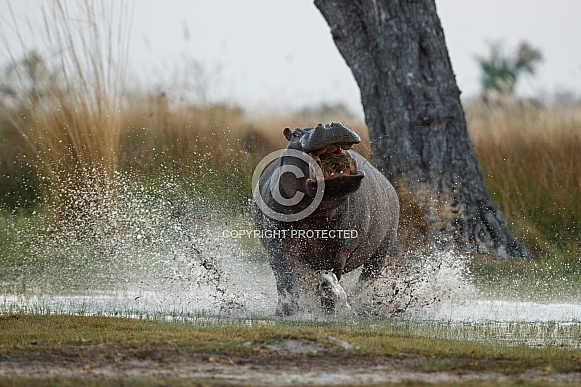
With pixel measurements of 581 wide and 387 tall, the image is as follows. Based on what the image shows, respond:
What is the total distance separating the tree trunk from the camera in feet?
40.9

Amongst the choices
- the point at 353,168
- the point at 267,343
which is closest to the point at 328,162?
the point at 353,168

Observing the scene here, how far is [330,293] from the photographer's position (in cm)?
750

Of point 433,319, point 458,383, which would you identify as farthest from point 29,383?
point 433,319

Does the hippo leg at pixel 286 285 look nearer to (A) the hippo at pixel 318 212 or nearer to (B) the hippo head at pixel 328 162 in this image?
(A) the hippo at pixel 318 212

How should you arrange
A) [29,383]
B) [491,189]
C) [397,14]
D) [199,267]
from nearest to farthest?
[29,383]
[199,267]
[397,14]
[491,189]

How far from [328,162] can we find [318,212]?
0.53m

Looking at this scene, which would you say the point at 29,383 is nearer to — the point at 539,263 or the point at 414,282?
the point at 414,282

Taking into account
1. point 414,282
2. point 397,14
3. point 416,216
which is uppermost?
point 397,14

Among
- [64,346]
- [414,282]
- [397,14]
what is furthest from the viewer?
[397,14]

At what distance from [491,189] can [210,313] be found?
6787 mm

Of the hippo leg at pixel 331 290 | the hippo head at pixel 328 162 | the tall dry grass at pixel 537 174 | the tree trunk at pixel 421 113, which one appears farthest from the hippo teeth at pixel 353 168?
the tall dry grass at pixel 537 174

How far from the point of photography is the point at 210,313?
7598mm

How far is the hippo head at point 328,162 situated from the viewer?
6.63 metres

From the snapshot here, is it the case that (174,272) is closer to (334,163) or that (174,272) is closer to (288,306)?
(288,306)
